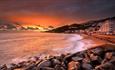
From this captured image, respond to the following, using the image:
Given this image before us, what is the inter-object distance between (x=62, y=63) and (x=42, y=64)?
118 cm

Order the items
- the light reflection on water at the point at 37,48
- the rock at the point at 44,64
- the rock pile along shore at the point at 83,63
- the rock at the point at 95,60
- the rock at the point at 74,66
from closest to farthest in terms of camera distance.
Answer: the rock pile along shore at the point at 83,63 → the rock at the point at 74,66 → the rock at the point at 44,64 → the rock at the point at 95,60 → the light reflection on water at the point at 37,48

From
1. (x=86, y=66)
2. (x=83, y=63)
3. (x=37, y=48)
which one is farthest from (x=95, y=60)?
(x=37, y=48)

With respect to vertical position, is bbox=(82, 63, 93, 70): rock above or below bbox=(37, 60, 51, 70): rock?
below

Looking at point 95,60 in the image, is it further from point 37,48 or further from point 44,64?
point 37,48

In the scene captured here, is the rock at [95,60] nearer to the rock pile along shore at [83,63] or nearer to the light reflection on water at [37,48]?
the rock pile along shore at [83,63]

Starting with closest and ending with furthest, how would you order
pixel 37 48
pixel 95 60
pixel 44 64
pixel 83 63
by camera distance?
pixel 83 63 < pixel 44 64 < pixel 95 60 < pixel 37 48

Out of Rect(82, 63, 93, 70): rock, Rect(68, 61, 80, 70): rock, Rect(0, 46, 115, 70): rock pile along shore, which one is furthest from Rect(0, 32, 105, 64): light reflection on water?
Rect(82, 63, 93, 70): rock

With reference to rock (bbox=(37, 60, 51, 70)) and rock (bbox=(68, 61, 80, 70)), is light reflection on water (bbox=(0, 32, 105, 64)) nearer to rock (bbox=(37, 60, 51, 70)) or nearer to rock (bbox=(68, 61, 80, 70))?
rock (bbox=(37, 60, 51, 70))

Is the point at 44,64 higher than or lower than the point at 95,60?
higher

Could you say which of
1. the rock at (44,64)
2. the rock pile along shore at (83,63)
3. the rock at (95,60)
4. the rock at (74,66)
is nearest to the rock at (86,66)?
the rock pile along shore at (83,63)

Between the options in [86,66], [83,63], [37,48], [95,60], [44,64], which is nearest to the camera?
[86,66]

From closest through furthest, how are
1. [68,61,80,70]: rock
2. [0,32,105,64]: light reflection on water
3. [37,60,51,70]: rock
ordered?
[68,61,80,70]: rock, [37,60,51,70]: rock, [0,32,105,64]: light reflection on water

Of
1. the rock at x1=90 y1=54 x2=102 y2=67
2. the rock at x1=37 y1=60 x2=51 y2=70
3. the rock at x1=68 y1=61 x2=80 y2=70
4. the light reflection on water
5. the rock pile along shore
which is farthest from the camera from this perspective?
Answer: the light reflection on water

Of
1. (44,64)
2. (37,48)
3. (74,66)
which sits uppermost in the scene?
(44,64)
